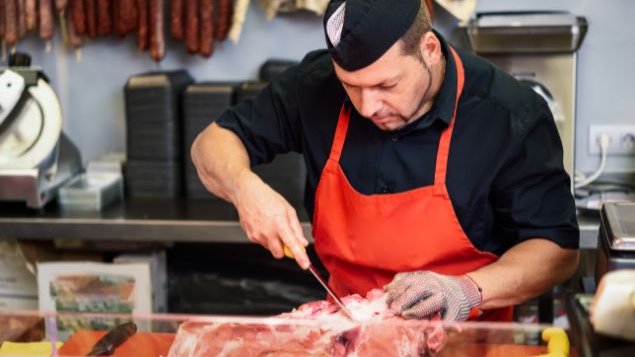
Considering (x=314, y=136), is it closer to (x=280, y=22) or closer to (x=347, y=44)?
(x=347, y=44)

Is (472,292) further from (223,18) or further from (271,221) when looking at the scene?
(223,18)

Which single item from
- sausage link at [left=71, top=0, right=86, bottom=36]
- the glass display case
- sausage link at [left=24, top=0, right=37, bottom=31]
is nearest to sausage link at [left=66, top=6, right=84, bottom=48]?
sausage link at [left=71, top=0, right=86, bottom=36]

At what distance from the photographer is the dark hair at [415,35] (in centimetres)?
201

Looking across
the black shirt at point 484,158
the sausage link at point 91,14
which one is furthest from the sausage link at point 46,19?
the black shirt at point 484,158

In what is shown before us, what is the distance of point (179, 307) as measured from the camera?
386 centimetres

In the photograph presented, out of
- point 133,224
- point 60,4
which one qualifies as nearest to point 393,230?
Answer: point 133,224

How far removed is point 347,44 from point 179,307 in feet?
7.03

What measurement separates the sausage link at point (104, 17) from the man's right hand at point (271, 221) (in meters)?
2.08

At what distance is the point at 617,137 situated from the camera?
12.8 ft

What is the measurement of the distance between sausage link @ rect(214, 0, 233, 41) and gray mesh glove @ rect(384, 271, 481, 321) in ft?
7.44

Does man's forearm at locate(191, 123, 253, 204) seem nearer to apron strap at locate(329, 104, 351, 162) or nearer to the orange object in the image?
apron strap at locate(329, 104, 351, 162)

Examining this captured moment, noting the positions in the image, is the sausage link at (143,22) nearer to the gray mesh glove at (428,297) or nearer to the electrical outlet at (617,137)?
the electrical outlet at (617,137)

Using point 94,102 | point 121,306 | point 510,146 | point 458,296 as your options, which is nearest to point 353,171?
point 510,146

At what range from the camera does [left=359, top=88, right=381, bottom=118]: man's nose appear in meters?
2.02
